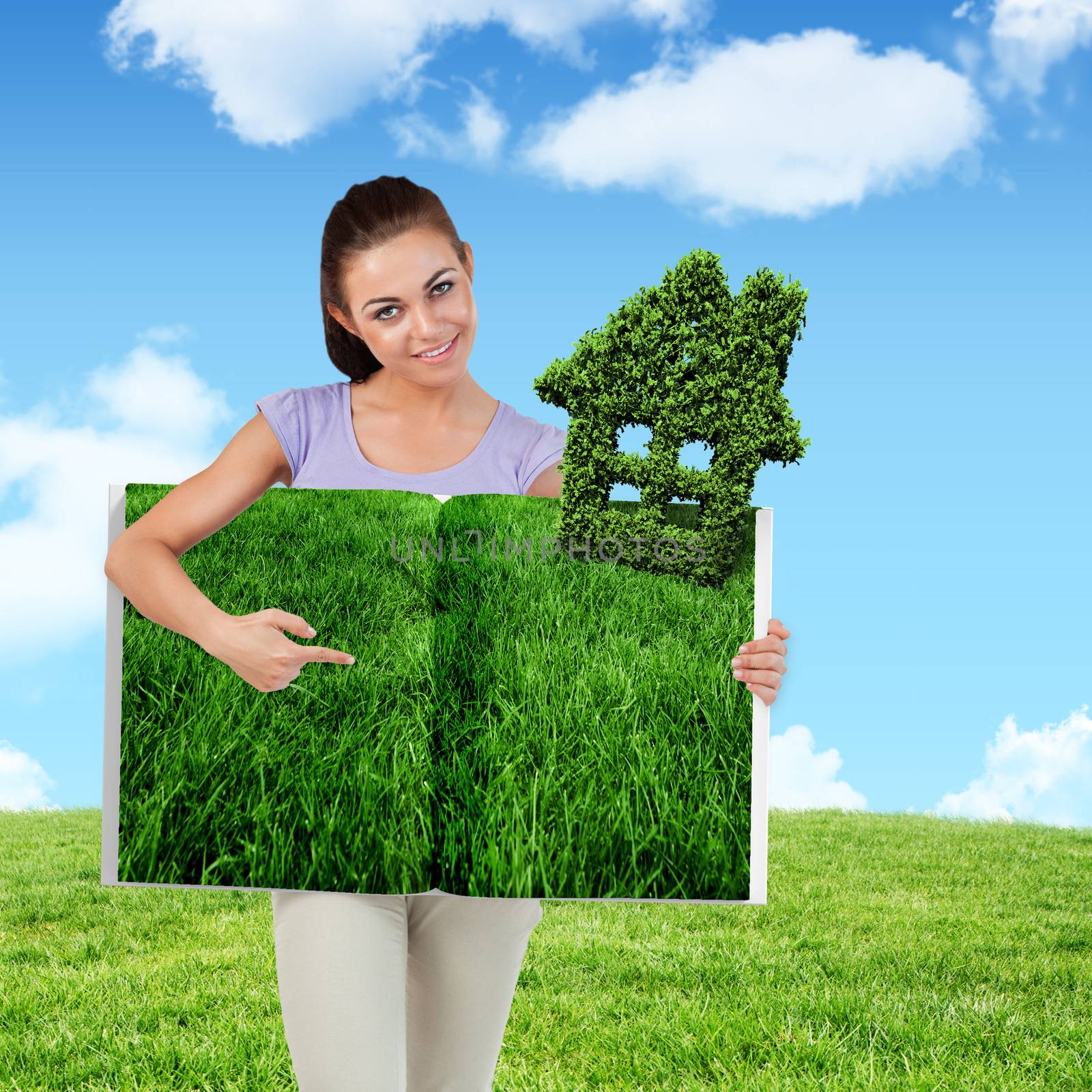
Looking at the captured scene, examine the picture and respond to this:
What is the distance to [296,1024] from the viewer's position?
1.82 m

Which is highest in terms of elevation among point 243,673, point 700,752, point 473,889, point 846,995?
point 243,673

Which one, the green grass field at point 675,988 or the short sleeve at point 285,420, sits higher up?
the short sleeve at point 285,420

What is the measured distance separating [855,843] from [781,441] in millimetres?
4742

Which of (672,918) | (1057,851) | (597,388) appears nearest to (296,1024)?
(597,388)

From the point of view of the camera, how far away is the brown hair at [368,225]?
2.02 metres

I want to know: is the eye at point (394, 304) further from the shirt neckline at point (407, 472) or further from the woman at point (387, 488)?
the shirt neckline at point (407, 472)

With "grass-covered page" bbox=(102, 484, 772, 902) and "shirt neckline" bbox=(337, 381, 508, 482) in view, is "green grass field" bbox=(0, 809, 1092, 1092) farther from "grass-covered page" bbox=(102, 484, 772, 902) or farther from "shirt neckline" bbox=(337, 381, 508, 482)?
"shirt neckline" bbox=(337, 381, 508, 482)

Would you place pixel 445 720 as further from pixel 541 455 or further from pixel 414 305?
pixel 414 305

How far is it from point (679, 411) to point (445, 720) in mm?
716

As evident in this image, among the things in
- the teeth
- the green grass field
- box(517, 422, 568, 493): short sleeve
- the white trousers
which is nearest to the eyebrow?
the teeth

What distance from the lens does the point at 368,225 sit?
2025 millimetres

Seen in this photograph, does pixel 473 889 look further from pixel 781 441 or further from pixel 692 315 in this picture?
pixel 692 315

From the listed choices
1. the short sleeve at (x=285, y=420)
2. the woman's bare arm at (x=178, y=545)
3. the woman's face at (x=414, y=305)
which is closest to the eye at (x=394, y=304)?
the woman's face at (x=414, y=305)

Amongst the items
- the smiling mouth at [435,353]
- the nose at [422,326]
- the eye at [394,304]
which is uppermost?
the eye at [394,304]
